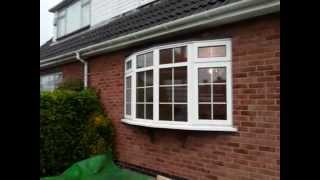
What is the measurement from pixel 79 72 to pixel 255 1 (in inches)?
265

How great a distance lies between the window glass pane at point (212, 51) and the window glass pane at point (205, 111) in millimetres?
806

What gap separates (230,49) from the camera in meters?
5.82

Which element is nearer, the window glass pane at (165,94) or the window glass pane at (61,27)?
the window glass pane at (165,94)

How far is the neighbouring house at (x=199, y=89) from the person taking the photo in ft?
17.3

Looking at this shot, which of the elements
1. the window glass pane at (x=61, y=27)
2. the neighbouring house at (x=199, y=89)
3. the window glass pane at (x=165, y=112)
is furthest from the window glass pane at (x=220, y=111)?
the window glass pane at (x=61, y=27)

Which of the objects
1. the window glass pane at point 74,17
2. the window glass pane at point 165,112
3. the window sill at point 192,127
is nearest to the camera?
the window sill at point 192,127

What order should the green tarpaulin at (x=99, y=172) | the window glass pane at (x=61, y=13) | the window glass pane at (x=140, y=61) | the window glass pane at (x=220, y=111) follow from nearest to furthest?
the green tarpaulin at (x=99, y=172) < the window glass pane at (x=220, y=111) < the window glass pane at (x=140, y=61) < the window glass pane at (x=61, y=13)

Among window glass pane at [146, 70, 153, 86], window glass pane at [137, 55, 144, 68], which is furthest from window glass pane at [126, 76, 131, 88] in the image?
window glass pane at [146, 70, 153, 86]

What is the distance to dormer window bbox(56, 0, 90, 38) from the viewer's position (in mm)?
12809

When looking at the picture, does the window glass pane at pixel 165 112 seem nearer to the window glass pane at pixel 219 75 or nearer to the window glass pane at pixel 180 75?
the window glass pane at pixel 180 75
